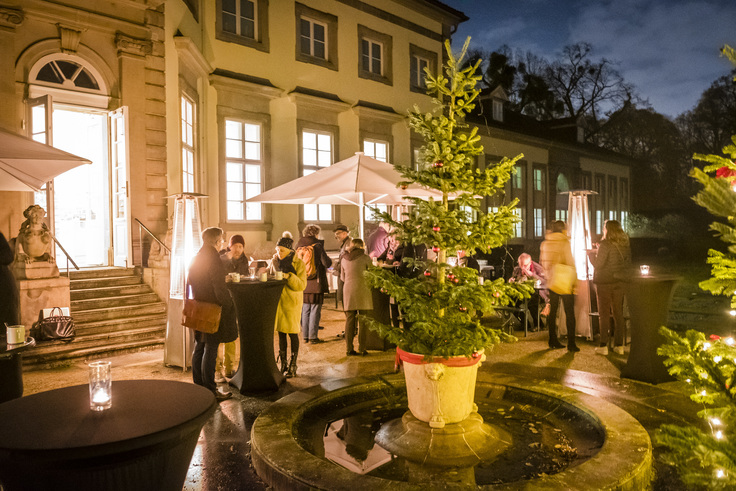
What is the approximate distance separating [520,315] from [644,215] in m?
33.3

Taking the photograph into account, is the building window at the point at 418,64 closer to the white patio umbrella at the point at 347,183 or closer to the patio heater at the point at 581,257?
the patio heater at the point at 581,257

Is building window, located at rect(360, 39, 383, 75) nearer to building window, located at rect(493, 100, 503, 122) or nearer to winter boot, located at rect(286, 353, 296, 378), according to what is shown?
building window, located at rect(493, 100, 503, 122)

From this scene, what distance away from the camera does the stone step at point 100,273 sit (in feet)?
30.6

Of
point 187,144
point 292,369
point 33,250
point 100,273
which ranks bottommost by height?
point 292,369

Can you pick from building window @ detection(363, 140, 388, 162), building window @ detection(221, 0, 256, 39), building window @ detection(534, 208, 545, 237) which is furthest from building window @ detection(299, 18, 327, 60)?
building window @ detection(534, 208, 545, 237)

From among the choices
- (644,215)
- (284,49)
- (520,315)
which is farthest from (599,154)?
(520,315)

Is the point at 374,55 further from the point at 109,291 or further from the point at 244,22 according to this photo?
the point at 109,291

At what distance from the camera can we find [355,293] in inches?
305

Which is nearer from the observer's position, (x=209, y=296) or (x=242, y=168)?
(x=209, y=296)

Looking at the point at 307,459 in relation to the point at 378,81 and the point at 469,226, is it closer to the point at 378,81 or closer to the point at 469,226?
the point at 469,226

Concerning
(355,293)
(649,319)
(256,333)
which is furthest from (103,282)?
(649,319)

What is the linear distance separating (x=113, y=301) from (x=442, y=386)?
6.69 meters

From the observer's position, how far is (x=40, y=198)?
966 cm

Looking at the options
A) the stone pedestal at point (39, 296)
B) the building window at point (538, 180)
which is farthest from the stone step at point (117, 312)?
the building window at point (538, 180)
